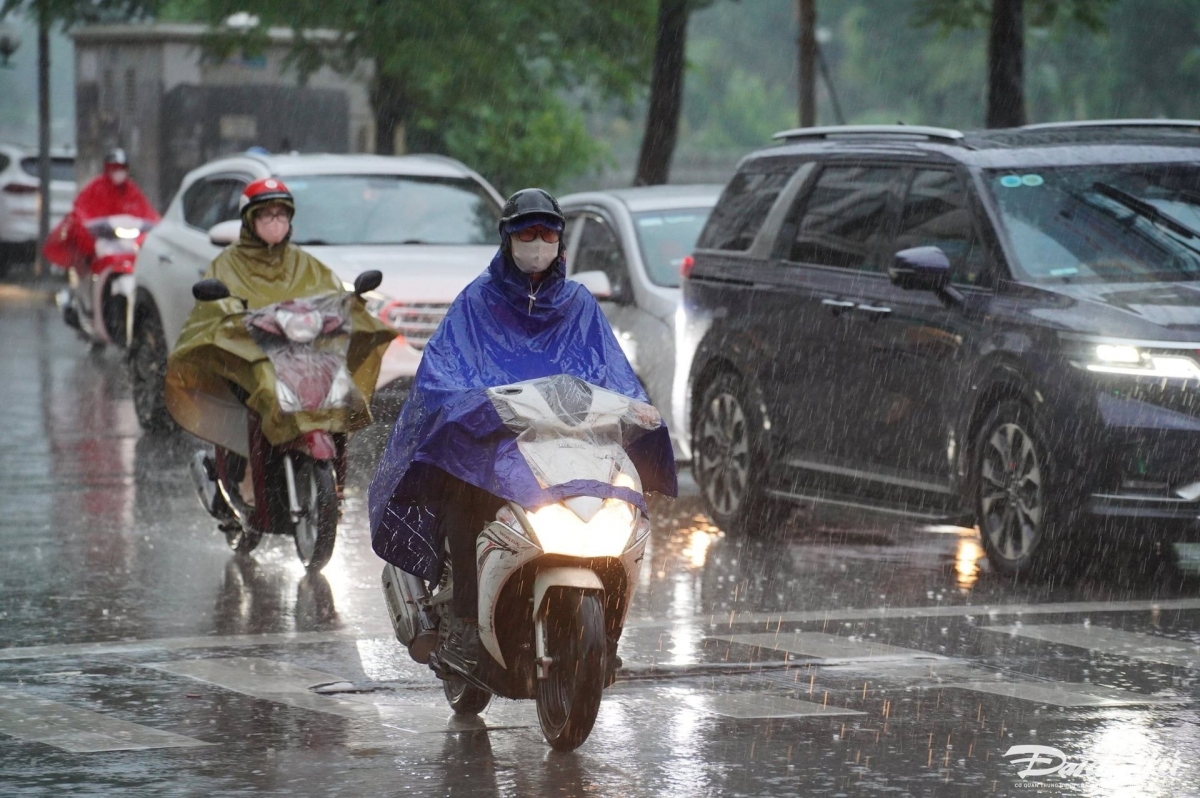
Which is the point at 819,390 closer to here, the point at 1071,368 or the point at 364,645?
the point at 1071,368

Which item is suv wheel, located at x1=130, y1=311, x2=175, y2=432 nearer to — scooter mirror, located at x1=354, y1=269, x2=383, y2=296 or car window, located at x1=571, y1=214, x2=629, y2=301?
car window, located at x1=571, y1=214, x2=629, y2=301

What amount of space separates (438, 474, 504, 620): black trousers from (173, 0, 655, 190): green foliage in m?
18.1

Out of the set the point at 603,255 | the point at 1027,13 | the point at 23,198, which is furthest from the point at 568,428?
the point at 23,198

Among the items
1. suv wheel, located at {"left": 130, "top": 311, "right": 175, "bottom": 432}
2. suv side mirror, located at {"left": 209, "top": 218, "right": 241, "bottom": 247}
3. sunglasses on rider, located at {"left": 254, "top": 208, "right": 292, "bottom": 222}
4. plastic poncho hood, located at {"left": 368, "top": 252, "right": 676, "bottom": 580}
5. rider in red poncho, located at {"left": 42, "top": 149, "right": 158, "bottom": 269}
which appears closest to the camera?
plastic poncho hood, located at {"left": 368, "top": 252, "right": 676, "bottom": 580}

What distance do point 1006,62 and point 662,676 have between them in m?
13.2

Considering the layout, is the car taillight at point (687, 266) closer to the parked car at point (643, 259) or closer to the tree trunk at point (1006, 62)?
the parked car at point (643, 259)

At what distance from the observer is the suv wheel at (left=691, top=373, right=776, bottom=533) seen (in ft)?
40.2

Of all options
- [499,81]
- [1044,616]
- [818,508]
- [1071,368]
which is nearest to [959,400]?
[1071,368]

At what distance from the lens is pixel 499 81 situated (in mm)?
26156

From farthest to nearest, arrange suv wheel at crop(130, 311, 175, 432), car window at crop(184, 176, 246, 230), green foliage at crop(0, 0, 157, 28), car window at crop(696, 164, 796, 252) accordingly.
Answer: green foliage at crop(0, 0, 157, 28) < car window at crop(184, 176, 246, 230) < suv wheel at crop(130, 311, 175, 432) < car window at crop(696, 164, 796, 252)

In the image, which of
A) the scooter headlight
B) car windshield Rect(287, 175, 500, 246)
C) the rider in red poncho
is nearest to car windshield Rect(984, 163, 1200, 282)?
the scooter headlight

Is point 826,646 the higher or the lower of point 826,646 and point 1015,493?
the lower

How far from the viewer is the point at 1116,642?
29.3ft

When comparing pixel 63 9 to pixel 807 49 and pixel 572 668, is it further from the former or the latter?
pixel 572 668
